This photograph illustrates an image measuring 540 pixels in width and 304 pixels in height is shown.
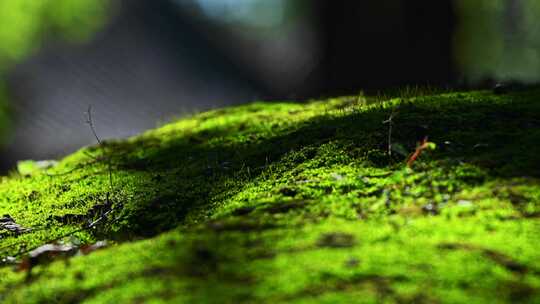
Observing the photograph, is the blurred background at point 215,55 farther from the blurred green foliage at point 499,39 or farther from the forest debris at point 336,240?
the forest debris at point 336,240

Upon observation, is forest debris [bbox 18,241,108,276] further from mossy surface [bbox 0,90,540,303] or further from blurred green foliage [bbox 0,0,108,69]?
blurred green foliage [bbox 0,0,108,69]

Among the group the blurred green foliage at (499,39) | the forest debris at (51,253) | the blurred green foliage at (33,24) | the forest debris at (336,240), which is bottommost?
the forest debris at (51,253)

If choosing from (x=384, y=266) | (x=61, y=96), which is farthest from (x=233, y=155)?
(x=61, y=96)

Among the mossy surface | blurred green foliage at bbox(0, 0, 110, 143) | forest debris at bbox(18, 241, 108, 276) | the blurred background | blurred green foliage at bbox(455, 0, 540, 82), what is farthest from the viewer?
blurred green foliage at bbox(0, 0, 110, 143)

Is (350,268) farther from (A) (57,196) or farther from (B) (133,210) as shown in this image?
(A) (57,196)

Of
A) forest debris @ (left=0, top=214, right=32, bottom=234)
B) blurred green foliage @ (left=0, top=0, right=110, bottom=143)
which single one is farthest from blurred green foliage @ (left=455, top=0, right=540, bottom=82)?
blurred green foliage @ (left=0, top=0, right=110, bottom=143)

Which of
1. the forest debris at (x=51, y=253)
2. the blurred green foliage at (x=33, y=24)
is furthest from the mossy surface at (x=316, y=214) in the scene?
the blurred green foliage at (x=33, y=24)
